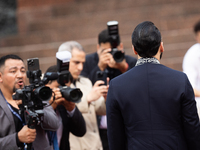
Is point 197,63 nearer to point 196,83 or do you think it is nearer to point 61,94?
point 196,83

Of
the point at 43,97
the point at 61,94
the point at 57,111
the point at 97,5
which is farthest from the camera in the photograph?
the point at 97,5

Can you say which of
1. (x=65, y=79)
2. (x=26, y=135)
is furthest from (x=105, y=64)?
(x=26, y=135)

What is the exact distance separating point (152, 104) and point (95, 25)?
18.7 ft

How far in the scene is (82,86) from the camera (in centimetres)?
393

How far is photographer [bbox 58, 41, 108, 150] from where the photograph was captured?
3660 millimetres

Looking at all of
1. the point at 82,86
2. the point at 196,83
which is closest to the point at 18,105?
the point at 82,86

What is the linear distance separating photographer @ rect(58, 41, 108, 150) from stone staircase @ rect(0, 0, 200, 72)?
3.42 metres

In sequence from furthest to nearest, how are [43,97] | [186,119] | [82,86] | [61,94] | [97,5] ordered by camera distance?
[97,5] < [82,86] < [61,94] < [43,97] < [186,119]

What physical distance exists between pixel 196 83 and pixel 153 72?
6.05 feet

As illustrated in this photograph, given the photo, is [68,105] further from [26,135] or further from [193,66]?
[193,66]

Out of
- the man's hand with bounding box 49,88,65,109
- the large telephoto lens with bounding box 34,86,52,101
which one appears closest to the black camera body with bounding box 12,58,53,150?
the large telephoto lens with bounding box 34,86,52,101

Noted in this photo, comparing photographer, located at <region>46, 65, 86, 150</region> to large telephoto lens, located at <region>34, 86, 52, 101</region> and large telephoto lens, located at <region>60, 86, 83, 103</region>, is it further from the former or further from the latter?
large telephoto lens, located at <region>34, 86, 52, 101</region>

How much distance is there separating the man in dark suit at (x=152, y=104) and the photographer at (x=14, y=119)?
0.77 meters

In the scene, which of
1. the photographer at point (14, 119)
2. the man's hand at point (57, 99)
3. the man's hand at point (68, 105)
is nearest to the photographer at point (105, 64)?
the man's hand at point (68, 105)
